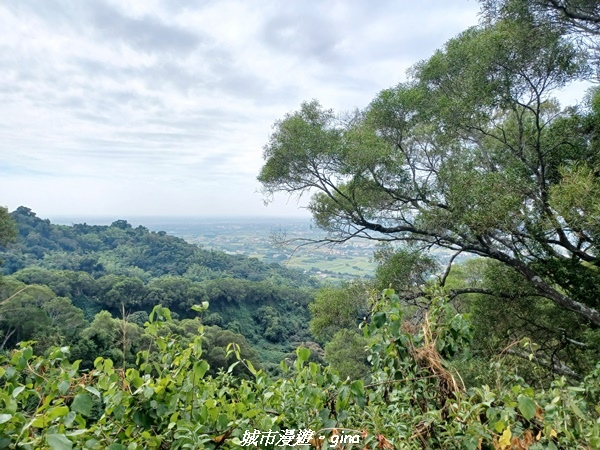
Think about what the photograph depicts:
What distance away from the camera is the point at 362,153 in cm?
507

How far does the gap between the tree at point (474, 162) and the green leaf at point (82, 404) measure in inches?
157

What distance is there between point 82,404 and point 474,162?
252 inches

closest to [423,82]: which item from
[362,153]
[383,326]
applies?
[362,153]

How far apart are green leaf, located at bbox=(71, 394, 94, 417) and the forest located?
17mm

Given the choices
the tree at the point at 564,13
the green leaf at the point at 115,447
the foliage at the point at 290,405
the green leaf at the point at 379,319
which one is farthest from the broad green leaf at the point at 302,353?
the tree at the point at 564,13

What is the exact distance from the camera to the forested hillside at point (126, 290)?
1608 cm

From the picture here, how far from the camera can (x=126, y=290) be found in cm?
2862

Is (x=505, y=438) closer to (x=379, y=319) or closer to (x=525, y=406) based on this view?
(x=525, y=406)

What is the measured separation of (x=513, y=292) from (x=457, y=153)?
252 centimetres

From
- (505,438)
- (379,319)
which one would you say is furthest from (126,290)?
(505,438)

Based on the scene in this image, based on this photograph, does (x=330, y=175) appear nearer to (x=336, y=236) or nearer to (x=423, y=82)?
(x=336, y=236)

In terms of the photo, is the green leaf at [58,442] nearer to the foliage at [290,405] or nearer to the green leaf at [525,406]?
the foliage at [290,405]

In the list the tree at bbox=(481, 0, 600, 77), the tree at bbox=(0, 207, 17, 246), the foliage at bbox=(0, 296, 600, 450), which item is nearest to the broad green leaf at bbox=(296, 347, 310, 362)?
the foliage at bbox=(0, 296, 600, 450)

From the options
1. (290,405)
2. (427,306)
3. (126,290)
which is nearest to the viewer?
(290,405)
